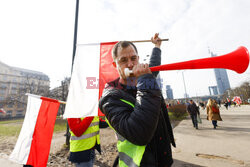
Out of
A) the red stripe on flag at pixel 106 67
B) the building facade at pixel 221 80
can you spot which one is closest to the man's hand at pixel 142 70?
the red stripe on flag at pixel 106 67

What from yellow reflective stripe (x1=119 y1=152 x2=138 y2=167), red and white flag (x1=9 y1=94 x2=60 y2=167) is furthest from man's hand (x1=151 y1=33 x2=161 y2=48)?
red and white flag (x1=9 y1=94 x2=60 y2=167)

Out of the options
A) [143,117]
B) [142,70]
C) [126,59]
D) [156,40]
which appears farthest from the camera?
[156,40]

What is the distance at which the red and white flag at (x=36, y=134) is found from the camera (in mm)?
2660

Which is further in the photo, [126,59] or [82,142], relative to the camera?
[82,142]

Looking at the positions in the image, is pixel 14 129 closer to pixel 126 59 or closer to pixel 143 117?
pixel 126 59

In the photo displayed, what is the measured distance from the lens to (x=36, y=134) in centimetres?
280

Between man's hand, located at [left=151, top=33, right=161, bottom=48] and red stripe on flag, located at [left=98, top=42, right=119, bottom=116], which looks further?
red stripe on flag, located at [left=98, top=42, right=119, bottom=116]

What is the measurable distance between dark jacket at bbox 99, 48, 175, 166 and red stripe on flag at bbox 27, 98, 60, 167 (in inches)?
99.1

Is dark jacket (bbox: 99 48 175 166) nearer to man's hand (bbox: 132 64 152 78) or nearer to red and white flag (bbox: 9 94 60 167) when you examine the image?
man's hand (bbox: 132 64 152 78)

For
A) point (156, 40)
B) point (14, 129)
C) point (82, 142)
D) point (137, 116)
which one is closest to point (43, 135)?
point (82, 142)

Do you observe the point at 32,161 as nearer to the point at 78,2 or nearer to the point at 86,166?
the point at 86,166

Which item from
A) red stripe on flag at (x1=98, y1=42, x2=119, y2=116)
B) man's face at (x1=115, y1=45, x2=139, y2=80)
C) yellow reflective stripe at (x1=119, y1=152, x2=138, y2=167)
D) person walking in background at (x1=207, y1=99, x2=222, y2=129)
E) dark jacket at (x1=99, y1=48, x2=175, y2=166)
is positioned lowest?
person walking in background at (x1=207, y1=99, x2=222, y2=129)

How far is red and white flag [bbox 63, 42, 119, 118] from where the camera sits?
96.0 inches

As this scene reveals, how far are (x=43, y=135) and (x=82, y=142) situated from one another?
36.1 inches
